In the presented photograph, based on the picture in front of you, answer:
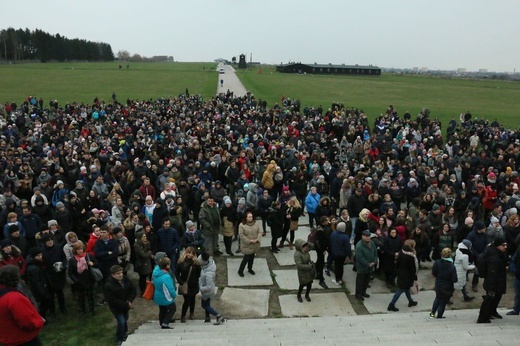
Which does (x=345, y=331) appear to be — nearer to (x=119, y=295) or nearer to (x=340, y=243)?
(x=340, y=243)

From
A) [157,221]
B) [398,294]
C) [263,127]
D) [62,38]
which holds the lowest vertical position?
[398,294]

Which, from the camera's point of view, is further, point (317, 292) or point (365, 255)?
point (317, 292)

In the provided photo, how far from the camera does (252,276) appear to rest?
9750 mm

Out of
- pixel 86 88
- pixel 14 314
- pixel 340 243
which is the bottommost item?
pixel 340 243

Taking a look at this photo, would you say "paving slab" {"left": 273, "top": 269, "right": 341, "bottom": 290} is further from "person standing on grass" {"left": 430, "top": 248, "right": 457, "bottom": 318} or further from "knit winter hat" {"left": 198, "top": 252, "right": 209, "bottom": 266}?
"knit winter hat" {"left": 198, "top": 252, "right": 209, "bottom": 266}

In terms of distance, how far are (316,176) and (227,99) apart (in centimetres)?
2371

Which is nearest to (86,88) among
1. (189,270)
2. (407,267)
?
(189,270)

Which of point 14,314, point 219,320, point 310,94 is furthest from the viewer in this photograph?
point 310,94

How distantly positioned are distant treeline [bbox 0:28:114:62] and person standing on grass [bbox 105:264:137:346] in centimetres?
11793

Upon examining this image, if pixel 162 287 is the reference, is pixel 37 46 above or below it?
above

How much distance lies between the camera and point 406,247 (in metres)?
7.89

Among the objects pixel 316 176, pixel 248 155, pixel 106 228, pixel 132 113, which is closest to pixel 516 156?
pixel 316 176

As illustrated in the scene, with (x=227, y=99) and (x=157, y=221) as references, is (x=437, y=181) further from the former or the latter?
(x=227, y=99)

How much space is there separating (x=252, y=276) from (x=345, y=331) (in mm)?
3438
